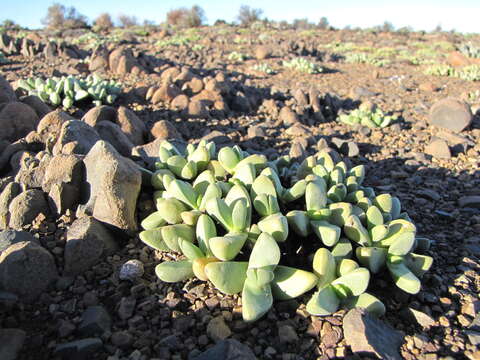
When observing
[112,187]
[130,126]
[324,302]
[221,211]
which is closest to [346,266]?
[324,302]

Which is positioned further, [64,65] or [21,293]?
[64,65]

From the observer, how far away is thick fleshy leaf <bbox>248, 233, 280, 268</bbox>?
1760 millimetres

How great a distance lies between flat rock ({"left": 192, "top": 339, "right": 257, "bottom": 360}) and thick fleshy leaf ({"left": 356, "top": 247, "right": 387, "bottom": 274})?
77cm

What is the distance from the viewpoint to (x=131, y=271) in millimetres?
1995

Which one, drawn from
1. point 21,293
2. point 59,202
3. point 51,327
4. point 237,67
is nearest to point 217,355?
point 51,327

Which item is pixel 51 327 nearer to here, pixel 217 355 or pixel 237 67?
pixel 217 355

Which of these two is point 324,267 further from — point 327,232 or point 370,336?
point 370,336

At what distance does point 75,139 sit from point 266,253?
1696 mm

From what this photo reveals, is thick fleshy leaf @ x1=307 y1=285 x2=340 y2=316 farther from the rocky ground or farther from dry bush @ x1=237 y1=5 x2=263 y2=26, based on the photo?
dry bush @ x1=237 y1=5 x2=263 y2=26

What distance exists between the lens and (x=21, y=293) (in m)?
1.82

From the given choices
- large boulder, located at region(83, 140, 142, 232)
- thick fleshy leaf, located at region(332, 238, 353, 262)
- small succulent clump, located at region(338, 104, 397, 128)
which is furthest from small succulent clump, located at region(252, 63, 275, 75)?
thick fleshy leaf, located at region(332, 238, 353, 262)

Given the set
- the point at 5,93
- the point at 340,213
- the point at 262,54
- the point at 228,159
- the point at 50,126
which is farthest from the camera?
the point at 262,54

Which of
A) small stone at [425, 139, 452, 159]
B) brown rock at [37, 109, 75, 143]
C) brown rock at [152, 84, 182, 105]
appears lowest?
small stone at [425, 139, 452, 159]

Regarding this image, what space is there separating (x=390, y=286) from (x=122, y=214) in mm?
1459
